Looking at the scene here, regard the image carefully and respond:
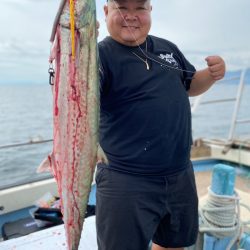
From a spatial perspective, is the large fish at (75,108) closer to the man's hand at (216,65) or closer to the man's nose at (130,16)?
the man's nose at (130,16)

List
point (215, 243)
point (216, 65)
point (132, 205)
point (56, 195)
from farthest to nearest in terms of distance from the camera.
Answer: point (56, 195)
point (215, 243)
point (216, 65)
point (132, 205)

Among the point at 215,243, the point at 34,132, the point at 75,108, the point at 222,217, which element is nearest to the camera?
the point at 75,108

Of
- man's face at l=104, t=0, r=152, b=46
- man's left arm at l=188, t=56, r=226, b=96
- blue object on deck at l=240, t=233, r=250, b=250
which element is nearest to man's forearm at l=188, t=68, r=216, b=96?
man's left arm at l=188, t=56, r=226, b=96

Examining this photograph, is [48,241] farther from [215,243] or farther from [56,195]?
[56,195]

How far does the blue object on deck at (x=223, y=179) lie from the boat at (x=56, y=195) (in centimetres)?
27

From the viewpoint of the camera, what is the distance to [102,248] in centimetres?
185

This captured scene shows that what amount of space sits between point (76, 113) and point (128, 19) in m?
0.71

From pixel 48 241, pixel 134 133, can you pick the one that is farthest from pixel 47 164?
pixel 48 241

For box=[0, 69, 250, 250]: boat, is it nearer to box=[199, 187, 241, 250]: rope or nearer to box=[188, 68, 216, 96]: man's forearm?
box=[199, 187, 241, 250]: rope

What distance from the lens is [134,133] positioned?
1.79m

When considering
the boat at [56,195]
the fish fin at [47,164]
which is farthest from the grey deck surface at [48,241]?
the fish fin at [47,164]

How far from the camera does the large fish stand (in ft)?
4.03

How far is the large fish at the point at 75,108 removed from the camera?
48.3 inches

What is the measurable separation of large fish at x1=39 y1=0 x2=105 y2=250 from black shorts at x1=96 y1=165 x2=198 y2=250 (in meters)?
0.30
